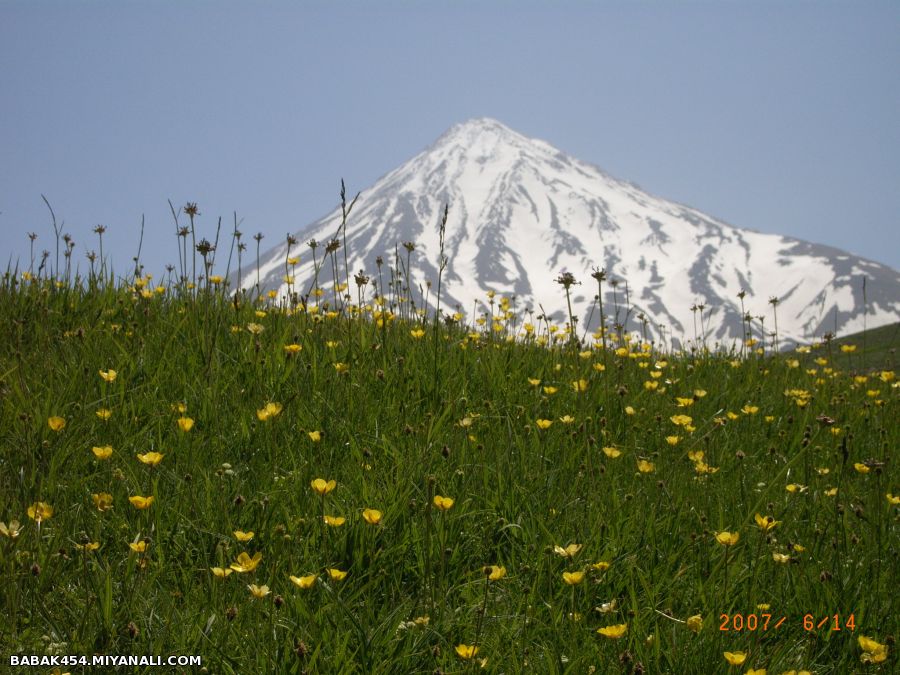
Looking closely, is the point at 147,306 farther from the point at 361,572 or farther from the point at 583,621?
the point at 583,621

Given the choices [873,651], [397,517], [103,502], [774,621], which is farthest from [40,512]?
[873,651]

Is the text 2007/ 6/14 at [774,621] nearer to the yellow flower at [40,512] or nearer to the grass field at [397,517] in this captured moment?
the grass field at [397,517]

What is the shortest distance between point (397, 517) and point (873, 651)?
1741 millimetres

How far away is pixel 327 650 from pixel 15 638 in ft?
3.15

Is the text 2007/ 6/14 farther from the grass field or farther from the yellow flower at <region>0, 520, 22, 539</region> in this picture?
the yellow flower at <region>0, 520, 22, 539</region>

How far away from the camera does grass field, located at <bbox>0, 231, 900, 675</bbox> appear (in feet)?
7.87

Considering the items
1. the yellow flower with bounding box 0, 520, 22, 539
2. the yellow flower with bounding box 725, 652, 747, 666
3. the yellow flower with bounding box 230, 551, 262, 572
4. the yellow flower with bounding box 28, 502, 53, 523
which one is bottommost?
the yellow flower with bounding box 725, 652, 747, 666

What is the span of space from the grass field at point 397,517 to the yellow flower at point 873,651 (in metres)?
0.02

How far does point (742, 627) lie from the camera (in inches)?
103

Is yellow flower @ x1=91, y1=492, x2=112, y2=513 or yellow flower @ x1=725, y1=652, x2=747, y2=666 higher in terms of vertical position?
yellow flower @ x1=91, y1=492, x2=112, y2=513

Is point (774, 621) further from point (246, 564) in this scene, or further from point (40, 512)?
point (40, 512)

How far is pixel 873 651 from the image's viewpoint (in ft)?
7.88

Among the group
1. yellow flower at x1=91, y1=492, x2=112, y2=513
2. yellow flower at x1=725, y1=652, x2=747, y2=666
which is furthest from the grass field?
yellow flower at x1=91, y1=492, x2=112, y2=513

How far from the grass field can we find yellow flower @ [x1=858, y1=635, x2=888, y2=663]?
16 mm
